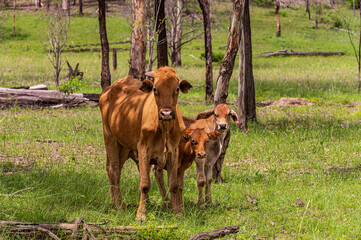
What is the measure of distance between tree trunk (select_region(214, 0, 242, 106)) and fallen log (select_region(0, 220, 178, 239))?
4379 millimetres

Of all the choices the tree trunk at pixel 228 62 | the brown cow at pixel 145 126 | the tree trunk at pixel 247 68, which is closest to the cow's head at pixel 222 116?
the brown cow at pixel 145 126

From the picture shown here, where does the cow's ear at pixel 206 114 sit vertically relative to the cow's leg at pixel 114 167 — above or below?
above

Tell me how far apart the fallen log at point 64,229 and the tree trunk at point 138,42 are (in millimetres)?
4712

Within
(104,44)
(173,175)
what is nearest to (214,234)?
(173,175)

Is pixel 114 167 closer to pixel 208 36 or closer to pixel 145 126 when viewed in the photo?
pixel 145 126

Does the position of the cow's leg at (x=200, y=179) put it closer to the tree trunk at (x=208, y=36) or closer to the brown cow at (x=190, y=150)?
the brown cow at (x=190, y=150)

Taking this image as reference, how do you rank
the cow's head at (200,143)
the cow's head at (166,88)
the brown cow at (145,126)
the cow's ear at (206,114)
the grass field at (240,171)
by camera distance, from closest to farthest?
1. the cow's head at (166,88)
2. the brown cow at (145,126)
3. the grass field at (240,171)
4. the cow's head at (200,143)
5. the cow's ear at (206,114)

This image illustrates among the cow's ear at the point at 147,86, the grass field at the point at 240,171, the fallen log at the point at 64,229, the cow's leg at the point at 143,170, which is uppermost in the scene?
the cow's ear at the point at 147,86

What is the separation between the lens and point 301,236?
647 cm

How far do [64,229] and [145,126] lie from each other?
1.69 meters

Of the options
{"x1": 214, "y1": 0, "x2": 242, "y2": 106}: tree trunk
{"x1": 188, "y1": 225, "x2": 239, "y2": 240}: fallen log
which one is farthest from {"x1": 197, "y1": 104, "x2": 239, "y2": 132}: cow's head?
{"x1": 188, "y1": 225, "x2": 239, "y2": 240}: fallen log

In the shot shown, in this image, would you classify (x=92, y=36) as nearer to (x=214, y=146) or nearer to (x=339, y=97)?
(x=339, y=97)

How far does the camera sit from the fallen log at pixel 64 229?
17.9 feet

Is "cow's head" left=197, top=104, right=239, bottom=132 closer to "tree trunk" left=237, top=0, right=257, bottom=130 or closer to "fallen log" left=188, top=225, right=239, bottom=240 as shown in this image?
"fallen log" left=188, top=225, right=239, bottom=240
